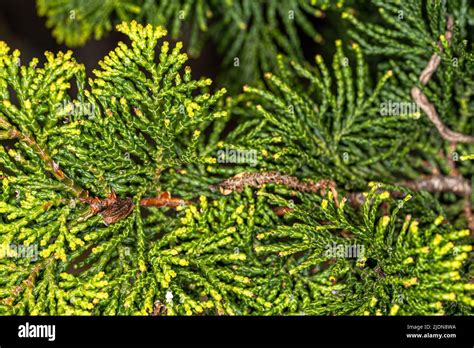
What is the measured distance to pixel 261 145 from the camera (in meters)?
1.59

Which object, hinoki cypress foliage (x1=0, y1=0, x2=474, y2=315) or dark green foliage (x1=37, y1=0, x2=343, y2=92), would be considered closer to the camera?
hinoki cypress foliage (x1=0, y1=0, x2=474, y2=315)

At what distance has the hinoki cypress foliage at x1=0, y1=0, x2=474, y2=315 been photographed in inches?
52.4

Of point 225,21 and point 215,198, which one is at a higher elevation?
point 225,21

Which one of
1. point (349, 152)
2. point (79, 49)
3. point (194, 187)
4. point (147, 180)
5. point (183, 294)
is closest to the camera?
point (183, 294)

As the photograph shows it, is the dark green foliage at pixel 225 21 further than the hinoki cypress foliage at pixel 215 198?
Yes

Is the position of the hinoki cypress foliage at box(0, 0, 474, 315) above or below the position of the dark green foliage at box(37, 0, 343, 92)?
below

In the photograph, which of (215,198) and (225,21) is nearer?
(215,198)

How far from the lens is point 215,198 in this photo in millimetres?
1617

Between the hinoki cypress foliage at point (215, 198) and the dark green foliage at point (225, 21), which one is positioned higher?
the dark green foliage at point (225, 21)

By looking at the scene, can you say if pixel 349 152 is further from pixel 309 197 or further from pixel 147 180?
pixel 147 180

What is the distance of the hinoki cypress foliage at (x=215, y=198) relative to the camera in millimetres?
1331

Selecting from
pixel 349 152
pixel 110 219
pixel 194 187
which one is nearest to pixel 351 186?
pixel 349 152

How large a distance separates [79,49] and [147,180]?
2.10m
